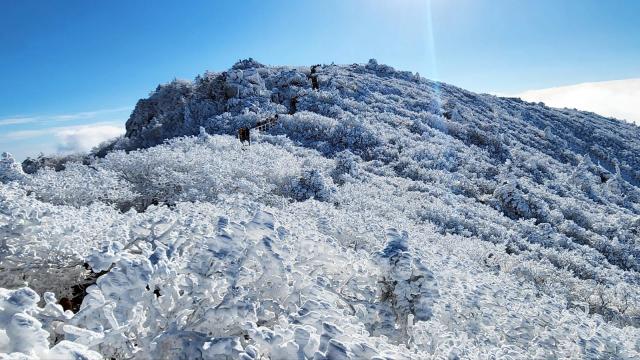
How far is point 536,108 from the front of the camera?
177 feet

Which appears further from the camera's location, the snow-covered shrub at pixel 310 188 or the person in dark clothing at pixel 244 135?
the person in dark clothing at pixel 244 135

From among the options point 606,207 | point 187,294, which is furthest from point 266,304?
point 606,207

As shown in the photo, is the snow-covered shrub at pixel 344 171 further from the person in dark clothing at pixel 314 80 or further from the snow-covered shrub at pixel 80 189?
the person in dark clothing at pixel 314 80

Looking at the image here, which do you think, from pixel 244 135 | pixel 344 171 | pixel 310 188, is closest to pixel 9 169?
Answer: pixel 310 188

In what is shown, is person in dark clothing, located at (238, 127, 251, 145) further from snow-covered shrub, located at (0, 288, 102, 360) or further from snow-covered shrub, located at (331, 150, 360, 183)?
snow-covered shrub, located at (0, 288, 102, 360)

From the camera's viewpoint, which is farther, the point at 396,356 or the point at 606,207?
the point at 606,207

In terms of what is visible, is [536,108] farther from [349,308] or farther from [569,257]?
[349,308]

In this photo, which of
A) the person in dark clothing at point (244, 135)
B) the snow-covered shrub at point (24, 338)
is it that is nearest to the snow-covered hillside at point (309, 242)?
the snow-covered shrub at point (24, 338)

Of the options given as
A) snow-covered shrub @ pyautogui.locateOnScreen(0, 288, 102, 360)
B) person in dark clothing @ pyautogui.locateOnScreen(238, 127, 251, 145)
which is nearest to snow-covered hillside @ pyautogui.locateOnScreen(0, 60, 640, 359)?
snow-covered shrub @ pyautogui.locateOnScreen(0, 288, 102, 360)

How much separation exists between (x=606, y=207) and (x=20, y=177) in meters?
27.6

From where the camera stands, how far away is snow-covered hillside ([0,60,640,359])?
287 centimetres

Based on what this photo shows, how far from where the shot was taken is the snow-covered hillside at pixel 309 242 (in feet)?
9.42

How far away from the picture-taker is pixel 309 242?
4895mm

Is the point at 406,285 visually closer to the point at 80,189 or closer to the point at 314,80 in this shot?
the point at 80,189
